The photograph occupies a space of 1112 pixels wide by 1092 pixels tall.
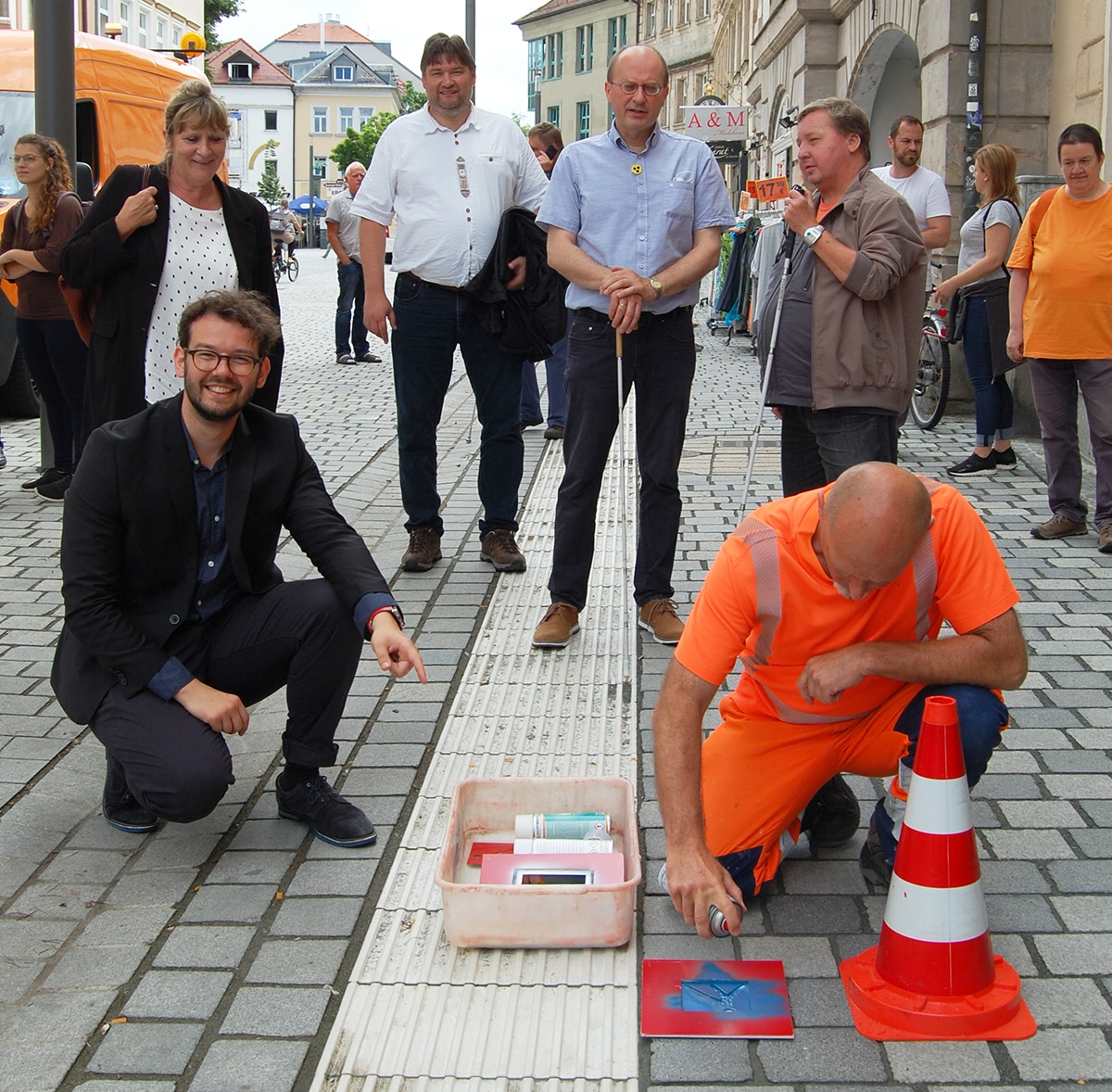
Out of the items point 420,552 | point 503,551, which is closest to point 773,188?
point 503,551

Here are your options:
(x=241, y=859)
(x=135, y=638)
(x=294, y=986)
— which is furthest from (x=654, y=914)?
(x=135, y=638)

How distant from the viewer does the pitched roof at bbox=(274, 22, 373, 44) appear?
127125mm

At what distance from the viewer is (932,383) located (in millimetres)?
10305

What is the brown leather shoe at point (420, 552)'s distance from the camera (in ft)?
20.7

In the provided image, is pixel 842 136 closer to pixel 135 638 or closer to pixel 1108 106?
pixel 135 638

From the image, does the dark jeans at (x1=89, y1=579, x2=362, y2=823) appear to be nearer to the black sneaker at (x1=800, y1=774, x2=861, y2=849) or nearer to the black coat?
the black sneaker at (x1=800, y1=774, x2=861, y2=849)

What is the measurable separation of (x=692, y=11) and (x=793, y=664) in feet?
213

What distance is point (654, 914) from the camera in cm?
329

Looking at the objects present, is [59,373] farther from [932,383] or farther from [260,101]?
[260,101]

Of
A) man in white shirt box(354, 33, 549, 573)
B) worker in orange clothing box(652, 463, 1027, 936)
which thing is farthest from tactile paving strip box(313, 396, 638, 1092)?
man in white shirt box(354, 33, 549, 573)

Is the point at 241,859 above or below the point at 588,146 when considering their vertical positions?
below

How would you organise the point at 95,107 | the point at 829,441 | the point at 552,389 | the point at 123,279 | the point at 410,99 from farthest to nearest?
the point at 410,99
the point at 95,107
the point at 552,389
the point at 123,279
the point at 829,441

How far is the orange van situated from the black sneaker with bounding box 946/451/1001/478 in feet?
22.2

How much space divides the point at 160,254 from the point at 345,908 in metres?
2.72
